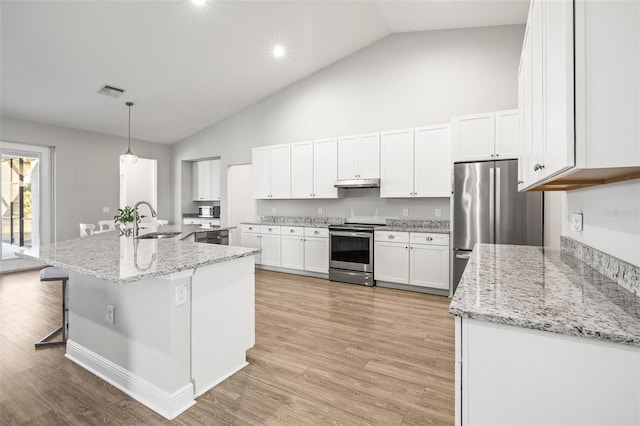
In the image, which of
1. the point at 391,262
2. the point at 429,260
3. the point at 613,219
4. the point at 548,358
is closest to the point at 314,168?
the point at 391,262

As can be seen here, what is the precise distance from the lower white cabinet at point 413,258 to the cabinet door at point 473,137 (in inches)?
43.3

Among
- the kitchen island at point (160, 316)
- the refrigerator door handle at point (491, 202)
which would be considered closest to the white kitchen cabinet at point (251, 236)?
the kitchen island at point (160, 316)

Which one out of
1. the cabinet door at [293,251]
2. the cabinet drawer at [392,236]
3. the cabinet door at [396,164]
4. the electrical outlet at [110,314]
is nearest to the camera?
the electrical outlet at [110,314]

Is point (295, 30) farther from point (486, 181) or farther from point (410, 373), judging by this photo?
point (410, 373)

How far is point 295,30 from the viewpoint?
454 cm

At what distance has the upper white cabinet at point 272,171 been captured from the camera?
18.9 ft

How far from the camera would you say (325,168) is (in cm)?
535

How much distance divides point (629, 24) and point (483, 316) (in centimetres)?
98

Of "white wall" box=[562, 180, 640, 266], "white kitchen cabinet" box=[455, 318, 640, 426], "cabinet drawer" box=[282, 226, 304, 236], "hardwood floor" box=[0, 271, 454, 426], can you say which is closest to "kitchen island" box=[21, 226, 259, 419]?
"hardwood floor" box=[0, 271, 454, 426]

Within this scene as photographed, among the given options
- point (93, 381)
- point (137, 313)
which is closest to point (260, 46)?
point (137, 313)

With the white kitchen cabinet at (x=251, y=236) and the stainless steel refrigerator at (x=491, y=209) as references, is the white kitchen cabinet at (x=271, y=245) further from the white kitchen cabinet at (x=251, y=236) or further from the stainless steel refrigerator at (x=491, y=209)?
the stainless steel refrigerator at (x=491, y=209)

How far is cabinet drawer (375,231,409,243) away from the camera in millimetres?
4457

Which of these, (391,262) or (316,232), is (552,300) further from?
(316,232)

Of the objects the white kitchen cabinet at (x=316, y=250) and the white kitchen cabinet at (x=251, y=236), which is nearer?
the white kitchen cabinet at (x=316, y=250)
